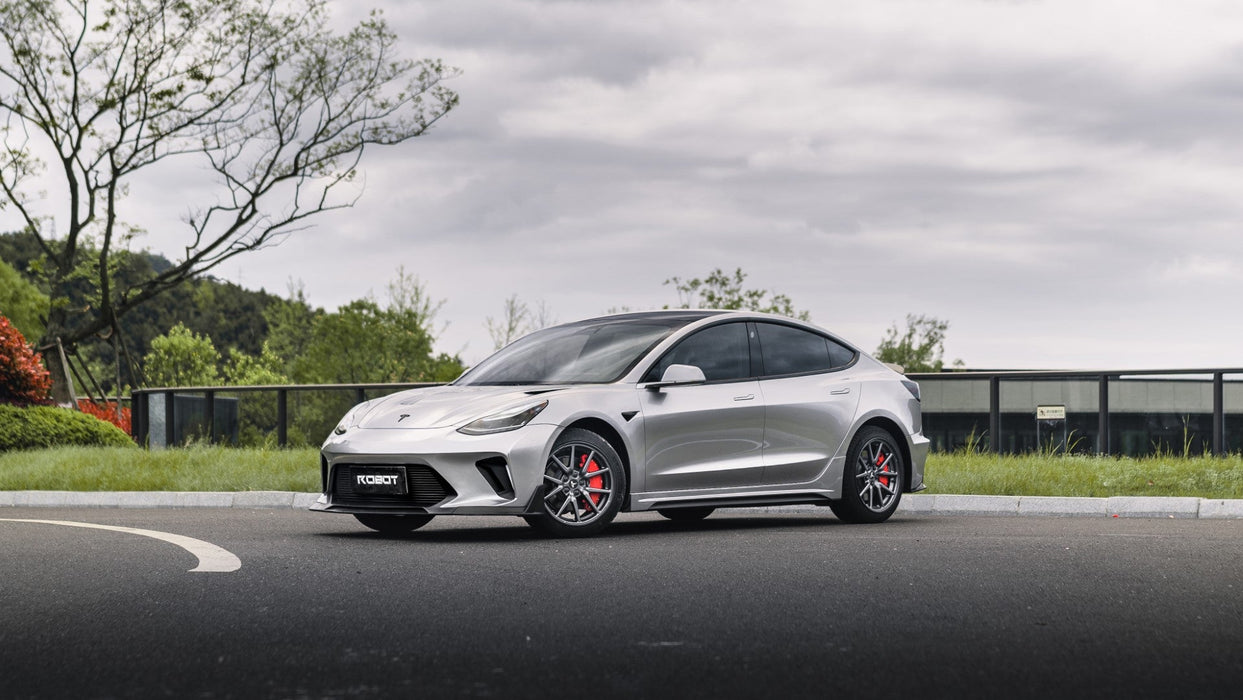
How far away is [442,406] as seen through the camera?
8.98 m

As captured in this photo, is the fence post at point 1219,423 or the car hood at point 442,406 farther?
the fence post at point 1219,423

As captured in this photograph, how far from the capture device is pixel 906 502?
41.4 feet

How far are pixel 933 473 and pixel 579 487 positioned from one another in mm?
6506

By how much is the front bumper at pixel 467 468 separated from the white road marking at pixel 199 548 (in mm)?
1150

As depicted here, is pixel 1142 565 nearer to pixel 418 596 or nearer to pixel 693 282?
pixel 418 596

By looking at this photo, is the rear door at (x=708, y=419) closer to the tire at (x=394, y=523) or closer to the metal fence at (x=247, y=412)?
the tire at (x=394, y=523)

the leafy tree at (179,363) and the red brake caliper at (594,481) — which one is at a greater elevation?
the leafy tree at (179,363)

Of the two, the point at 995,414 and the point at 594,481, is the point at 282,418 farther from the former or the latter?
the point at 594,481

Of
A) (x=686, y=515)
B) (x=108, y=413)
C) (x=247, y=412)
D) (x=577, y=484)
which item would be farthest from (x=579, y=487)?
(x=108, y=413)

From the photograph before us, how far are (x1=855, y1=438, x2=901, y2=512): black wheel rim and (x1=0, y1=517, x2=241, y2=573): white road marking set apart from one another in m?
4.78

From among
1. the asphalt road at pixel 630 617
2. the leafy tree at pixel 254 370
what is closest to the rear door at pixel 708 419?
the asphalt road at pixel 630 617

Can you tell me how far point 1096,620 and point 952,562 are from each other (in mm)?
1969

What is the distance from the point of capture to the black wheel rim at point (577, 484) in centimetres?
880

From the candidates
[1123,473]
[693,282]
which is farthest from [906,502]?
[693,282]
